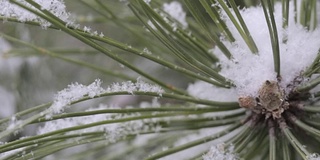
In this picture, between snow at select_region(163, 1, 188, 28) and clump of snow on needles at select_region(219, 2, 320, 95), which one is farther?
snow at select_region(163, 1, 188, 28)

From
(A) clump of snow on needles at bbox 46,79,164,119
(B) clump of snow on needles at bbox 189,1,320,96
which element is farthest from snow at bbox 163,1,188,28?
(A) clump of snow on needles at bbox 46,79,164,119

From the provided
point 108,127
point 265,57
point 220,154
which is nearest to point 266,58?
point 265,57

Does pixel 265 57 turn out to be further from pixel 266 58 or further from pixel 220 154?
pixel 220 154

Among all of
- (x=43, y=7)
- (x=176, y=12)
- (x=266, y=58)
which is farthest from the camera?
(x=176, y=12)

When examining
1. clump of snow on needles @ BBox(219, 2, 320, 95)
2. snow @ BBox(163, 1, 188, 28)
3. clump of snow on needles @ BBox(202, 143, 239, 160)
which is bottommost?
clump of snow on needles @ BBox(202, 143, 239, 160)

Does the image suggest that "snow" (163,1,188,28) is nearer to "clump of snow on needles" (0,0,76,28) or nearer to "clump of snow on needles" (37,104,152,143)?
"clump of snow on needles" (37,104,152,143)

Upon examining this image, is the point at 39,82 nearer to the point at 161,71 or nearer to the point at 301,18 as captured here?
the point at 161,71

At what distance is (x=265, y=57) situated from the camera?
2.03ft

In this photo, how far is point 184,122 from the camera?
752 mm

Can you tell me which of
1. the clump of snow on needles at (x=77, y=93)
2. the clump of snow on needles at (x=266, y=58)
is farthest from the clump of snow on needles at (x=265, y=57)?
→ the clump of snow on needles at (x=77, y=93)

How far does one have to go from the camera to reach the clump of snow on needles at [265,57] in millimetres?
609

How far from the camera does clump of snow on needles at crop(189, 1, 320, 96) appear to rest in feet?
2.00

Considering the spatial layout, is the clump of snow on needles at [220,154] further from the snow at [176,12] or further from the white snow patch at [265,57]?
the snow at [176,12]

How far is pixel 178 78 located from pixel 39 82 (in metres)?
0.47
